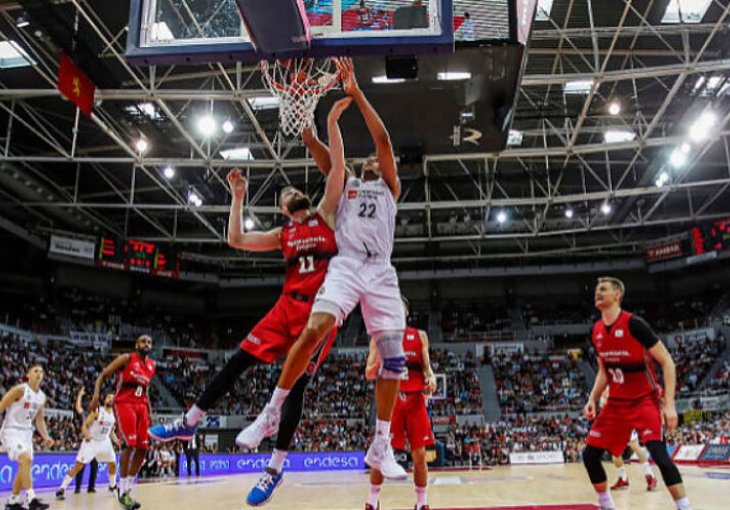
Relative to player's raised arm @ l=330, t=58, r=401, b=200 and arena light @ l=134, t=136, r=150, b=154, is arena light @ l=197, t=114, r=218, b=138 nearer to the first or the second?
arena light @ l=134, t=136, r=150, b=154

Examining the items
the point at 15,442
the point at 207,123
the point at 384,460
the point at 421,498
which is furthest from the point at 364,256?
the point at 207,123

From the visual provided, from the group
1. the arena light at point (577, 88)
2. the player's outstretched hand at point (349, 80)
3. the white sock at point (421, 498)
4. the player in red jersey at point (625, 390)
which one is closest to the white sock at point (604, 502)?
the player in red jersey at point (625, 390)

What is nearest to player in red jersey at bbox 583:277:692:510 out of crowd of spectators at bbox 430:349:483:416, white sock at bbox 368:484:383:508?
white sock at bbox 368:484:383:508

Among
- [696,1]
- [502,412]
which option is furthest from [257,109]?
[502,412]

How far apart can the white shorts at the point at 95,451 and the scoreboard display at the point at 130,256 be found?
14.7m

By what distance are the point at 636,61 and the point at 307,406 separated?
19536 millimetres

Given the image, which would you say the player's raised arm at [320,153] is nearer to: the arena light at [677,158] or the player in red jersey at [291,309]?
the player in red jersey at [291,309]

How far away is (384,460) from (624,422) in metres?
2.35

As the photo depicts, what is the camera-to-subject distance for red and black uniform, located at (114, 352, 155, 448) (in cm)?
825

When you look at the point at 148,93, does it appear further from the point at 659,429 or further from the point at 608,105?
the point at 659,429

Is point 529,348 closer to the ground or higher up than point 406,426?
higher up

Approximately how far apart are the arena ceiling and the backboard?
6617mm

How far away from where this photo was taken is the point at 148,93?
15227 mm

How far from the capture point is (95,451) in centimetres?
1204
